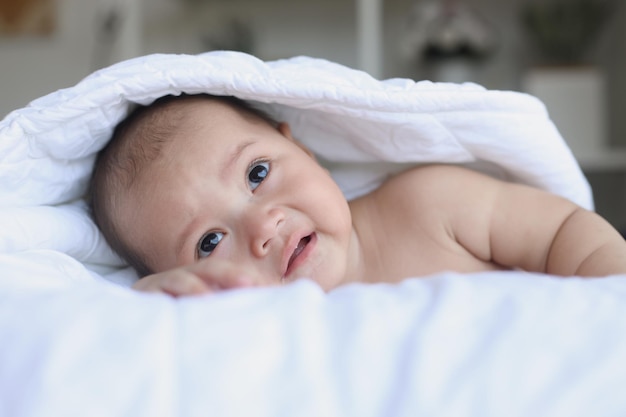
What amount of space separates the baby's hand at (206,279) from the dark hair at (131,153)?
1.00 ft

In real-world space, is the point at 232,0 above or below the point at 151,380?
below

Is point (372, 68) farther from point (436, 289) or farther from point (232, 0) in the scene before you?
point (436, 289)

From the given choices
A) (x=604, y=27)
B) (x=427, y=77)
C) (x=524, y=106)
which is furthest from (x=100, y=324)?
(x=604, y=27)

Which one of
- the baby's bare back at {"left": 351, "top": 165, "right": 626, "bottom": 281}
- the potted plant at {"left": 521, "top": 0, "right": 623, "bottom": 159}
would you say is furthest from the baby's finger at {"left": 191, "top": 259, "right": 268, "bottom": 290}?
the potted plant at {"left": 521, "top": 0, "right": 623, "bottom": 159}

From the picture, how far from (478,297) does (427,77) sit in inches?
101

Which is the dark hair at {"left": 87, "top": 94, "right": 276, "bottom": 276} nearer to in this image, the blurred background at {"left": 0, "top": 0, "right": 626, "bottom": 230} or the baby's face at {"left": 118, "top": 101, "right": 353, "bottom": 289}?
the baby's face at {"left": 118, "top": 101, "right": 353, "bottom": 289}

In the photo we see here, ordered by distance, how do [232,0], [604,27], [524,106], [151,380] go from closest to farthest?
[151,380] < [524,106] < [604,27] < [232,0]

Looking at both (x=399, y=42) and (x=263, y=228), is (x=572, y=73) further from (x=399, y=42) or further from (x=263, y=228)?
(x=263, y=228)

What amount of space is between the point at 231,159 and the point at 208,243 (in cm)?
10

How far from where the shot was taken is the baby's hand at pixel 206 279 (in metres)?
0.52

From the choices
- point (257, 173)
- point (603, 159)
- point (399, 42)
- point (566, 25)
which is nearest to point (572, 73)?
point (566, 25)

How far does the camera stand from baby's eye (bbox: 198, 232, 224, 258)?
30.5 inches

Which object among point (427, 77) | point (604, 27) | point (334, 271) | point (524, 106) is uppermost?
point (524, 106)

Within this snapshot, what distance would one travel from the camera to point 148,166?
2.68 feet
